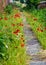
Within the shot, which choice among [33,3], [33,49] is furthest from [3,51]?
[33,3]

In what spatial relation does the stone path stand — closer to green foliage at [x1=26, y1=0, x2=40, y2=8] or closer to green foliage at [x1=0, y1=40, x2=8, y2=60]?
green foliage at [x1=0, y1=40, x2=8, y2=60]

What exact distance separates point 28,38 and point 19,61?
2.76 metres

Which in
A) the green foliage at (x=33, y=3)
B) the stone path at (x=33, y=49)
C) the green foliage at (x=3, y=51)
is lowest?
the green foliage at (x=33, y=3)

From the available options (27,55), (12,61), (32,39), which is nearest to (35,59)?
(27,55)

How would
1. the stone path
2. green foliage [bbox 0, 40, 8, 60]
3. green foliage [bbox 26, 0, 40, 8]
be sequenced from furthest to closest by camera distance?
green foliage [bbox 26, 0, 40, 8] < the stone path < green foliage [bbox 0, 40, 8, 60]

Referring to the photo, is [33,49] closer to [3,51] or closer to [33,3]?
[3,51]

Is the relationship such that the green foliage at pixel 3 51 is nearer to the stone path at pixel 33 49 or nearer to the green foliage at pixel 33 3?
the stone path at pixel 33 49

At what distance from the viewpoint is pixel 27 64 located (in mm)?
5680

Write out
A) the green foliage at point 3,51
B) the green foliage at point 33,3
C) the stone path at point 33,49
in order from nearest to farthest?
the green foliage at point 3,51
the stone path at point 33,49
the green foliage at point 33,3

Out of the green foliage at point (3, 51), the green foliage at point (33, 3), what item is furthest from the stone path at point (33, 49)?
the green foliage at point (33, 3)

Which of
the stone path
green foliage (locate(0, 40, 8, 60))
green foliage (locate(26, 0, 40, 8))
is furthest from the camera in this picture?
green foliage (locate(26, 0, 40, 8))

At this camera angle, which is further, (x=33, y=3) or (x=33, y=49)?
(x=33, y=3)

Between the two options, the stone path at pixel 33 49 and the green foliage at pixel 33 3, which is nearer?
the stone path at pixel 33 49

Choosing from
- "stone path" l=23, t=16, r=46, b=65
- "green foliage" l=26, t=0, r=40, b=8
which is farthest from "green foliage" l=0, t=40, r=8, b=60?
"green foliage" l=26, t=0, r=40, b=8
